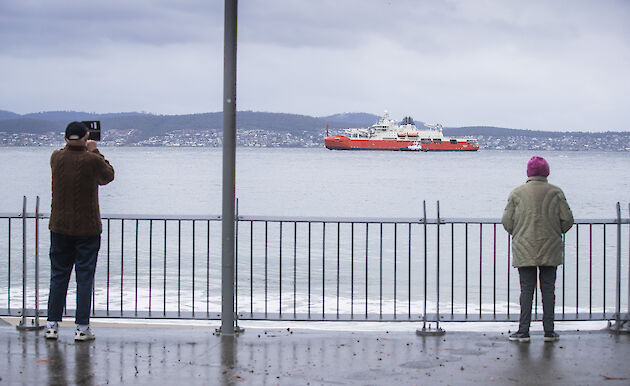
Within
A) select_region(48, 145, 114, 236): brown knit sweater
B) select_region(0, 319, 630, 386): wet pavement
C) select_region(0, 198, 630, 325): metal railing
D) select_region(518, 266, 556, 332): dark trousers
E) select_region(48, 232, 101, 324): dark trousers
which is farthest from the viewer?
select_region(0, 198, 630, 325): metal railing

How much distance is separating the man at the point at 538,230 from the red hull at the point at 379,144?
156564mm

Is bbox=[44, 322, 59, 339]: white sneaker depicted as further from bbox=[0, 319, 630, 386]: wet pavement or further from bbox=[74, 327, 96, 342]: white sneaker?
bbox=[74, 327, 96, 342]: white sneaker

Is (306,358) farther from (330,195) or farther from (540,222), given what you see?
(330,195)

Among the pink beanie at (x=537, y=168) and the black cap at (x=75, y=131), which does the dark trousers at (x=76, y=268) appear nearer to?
the black cap at (x=75, y=131)

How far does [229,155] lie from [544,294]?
3.17 m

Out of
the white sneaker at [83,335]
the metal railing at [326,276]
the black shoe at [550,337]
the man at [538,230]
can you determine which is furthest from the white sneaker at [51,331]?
the black shoe at [550,337]

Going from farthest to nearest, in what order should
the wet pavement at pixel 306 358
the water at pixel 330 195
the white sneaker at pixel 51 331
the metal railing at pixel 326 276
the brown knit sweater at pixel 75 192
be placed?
the water at pixel 330 195 → the metal railing at pixel 326 276 → the white sneaker at pixel 51 331 → the brown knit sweater at pixel 75 192 → the wet pavement at pixel 306 358

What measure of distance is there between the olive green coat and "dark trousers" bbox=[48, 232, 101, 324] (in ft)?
12.6

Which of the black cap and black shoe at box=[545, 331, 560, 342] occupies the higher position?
the black cap

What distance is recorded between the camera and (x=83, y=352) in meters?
6.83

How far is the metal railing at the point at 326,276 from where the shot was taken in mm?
8188

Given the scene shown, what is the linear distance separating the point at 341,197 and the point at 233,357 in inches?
2138

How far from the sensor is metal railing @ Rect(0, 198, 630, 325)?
26.9ft

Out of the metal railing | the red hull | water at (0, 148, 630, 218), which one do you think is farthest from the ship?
the metal railing
